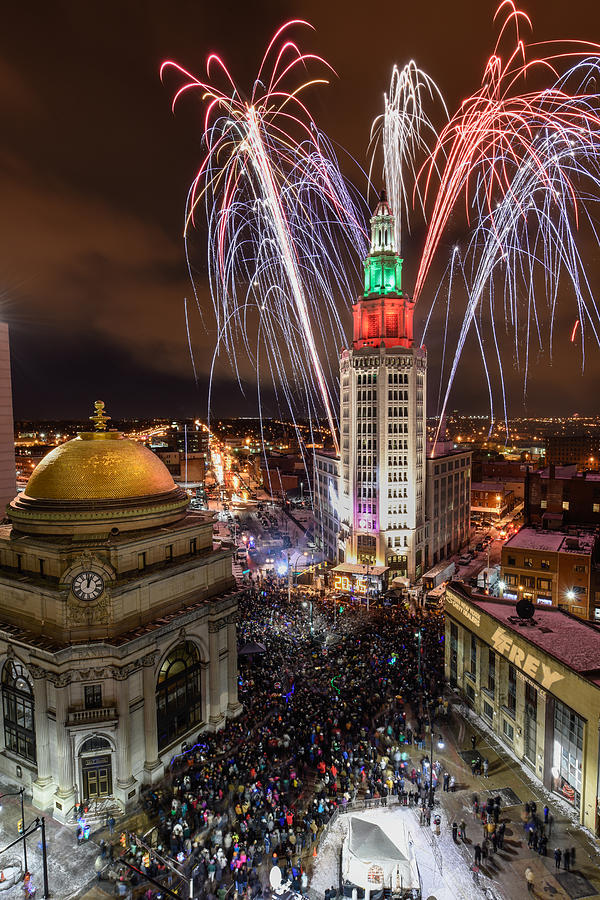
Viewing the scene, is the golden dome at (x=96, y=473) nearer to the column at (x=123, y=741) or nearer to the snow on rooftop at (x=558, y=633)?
the column at (x=123, y=741)

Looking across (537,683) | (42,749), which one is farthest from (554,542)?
(42,749)

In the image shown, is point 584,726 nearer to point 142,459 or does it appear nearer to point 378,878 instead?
point 378,878

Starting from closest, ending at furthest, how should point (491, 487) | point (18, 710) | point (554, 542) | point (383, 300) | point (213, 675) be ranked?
1. point (18, 710)
2. point (213, 675)
3. point (554, 542)
4. point (383, 300)
5. point (491, 487)

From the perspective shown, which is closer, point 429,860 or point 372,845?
point 372,845

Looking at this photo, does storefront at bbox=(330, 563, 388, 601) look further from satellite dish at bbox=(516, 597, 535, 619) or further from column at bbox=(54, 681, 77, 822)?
column at bbox=(54, 681, 77, 822)

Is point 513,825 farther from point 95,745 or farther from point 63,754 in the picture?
point 63,754

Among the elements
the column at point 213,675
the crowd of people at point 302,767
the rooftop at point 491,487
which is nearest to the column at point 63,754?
the crowd of people at point 302,767

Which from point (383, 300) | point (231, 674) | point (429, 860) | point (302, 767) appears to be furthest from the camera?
point (383, 300)

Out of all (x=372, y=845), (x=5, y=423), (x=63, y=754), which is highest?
(x=5, y=423)

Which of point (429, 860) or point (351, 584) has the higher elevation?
point (429, 860)
